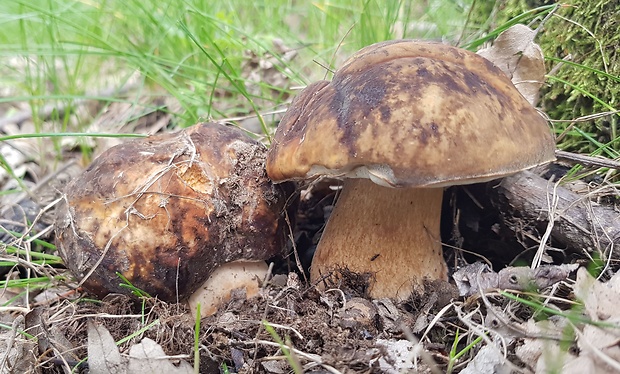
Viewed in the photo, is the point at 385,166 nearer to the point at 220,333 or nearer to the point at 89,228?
the point at 220,333

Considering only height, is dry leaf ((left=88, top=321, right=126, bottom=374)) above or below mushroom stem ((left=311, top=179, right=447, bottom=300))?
below

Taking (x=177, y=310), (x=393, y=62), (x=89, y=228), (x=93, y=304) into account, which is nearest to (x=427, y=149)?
(x=393, y=62)

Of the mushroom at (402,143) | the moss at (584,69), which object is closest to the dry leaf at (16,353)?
the mushroom at (402,143)

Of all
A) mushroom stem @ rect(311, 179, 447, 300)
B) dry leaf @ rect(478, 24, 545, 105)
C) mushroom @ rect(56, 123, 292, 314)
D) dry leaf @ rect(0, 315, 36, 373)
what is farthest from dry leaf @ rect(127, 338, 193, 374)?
dry leaf @ rect(478, 24, 545, 105)

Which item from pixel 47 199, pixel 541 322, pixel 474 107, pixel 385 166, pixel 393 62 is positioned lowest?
pixel 47 199

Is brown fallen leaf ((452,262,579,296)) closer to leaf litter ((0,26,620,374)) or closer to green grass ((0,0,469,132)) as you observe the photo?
leaf litter ((0,26,620,374))

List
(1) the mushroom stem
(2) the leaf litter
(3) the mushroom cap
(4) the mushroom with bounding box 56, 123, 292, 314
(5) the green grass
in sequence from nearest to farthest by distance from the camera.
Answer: (2) the leaf litter, (3) the mushroom cap, (4) the mushroom with bounding box 56, 123, 292, 314, (1) the mushroom stem, (5) the green grass
